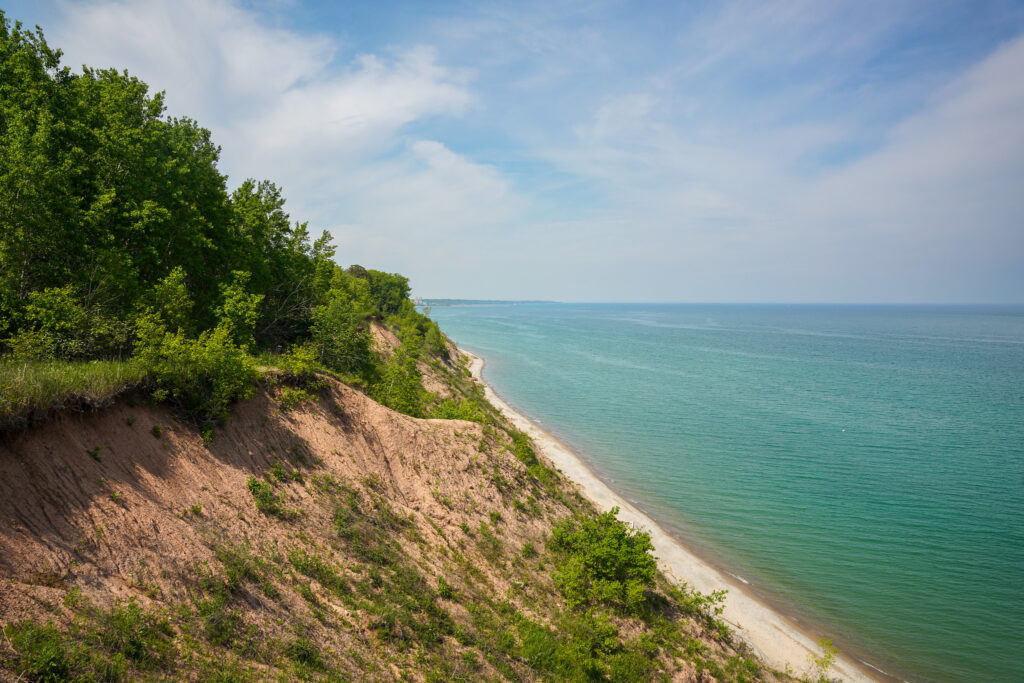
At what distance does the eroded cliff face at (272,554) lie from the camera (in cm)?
1128

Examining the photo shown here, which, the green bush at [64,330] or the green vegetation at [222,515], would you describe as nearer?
the green vegetation at [222,515]

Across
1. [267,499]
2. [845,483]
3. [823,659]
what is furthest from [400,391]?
[845,483]

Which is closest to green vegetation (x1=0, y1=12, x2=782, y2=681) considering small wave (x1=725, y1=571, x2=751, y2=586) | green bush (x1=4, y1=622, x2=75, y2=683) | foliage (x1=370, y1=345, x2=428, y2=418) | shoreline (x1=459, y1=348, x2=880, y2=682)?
green bush (x1=4, y1=622, x2=75, y2=683)

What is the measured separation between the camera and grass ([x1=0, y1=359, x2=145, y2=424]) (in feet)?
41.5

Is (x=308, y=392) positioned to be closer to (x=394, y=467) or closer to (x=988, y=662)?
(x=394, y=467)

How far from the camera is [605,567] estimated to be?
72.8 ft

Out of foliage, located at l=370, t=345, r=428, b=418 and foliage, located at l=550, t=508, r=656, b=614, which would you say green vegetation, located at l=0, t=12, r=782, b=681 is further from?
foliage, located at l=370, t=345, r=428, b=418

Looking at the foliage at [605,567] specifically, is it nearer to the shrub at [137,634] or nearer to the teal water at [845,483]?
the teal water at [845,483]

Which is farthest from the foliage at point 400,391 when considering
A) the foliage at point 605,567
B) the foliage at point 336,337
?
the foliage at point 605,567

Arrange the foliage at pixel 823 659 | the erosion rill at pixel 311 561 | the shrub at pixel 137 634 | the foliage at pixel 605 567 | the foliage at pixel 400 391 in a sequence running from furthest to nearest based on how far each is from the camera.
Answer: the foliage at pixel 400 391
the foliage at pixel 605 567
the foliage at pixel 823 659
the erosion rill at pixel 311 561
the shrub at pixel 137 634

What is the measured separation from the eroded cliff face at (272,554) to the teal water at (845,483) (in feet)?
38.6

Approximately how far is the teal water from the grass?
32.5 meters

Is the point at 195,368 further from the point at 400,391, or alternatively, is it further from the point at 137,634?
the point at 400,391

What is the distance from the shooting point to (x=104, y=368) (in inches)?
639
